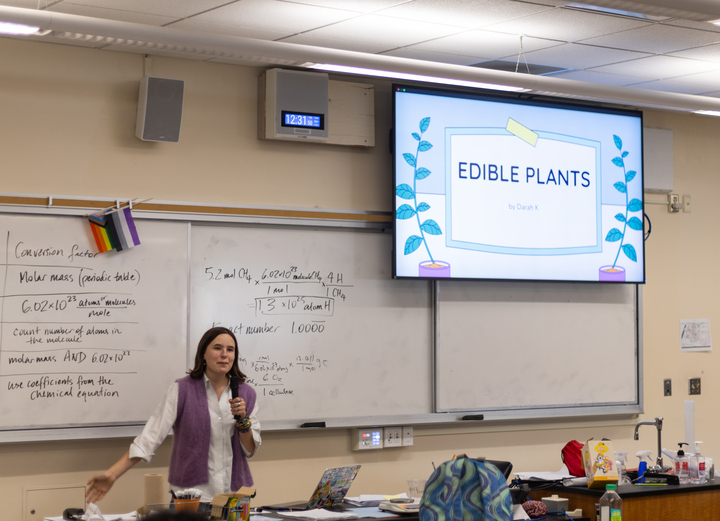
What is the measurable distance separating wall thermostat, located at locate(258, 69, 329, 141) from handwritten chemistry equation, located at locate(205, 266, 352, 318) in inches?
28.0

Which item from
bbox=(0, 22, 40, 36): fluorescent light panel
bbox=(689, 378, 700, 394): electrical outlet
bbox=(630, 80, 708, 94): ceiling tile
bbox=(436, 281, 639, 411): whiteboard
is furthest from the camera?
bbox=(689, 378, 700, 394): electrical outlet

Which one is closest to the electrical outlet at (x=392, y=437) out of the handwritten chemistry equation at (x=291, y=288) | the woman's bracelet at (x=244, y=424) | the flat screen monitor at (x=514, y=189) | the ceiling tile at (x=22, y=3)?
the handwritten chemistry equation at (x=291, y=288)

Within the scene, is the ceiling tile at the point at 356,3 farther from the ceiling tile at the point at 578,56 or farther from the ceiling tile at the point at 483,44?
the ceiling tile at the point at 578,56

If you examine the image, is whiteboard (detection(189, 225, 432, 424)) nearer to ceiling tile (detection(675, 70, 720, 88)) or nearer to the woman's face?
the woman's face

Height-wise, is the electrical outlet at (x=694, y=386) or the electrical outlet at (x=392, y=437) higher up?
the electrical outlet at (x=694, y=386)

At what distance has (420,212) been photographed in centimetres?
469

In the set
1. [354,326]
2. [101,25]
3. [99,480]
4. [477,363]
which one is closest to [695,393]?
[477,363]

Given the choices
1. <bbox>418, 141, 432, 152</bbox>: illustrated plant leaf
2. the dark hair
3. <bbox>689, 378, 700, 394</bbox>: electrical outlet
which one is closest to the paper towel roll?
the dark hair

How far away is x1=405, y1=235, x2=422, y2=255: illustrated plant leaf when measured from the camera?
4.64m

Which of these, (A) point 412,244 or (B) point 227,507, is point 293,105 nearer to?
(A) point 412,244

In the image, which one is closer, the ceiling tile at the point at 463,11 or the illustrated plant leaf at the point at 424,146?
the ceiling tile at the point at 463,11

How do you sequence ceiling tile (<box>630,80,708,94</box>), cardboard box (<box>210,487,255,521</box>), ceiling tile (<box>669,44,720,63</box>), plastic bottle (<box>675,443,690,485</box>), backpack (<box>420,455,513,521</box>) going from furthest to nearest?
ceiling tile (<box>630,80,708,94</box>), ceiling tile (<box>669,44,720,63</box>), plastic bottle (<box>675,443,690,485</box>), cardboard box (<box>210,487,255,521</box>), backpack (<box>420,455,513,521</box>)

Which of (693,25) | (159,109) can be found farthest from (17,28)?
(693,25)

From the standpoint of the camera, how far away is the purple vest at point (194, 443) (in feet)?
12.1
